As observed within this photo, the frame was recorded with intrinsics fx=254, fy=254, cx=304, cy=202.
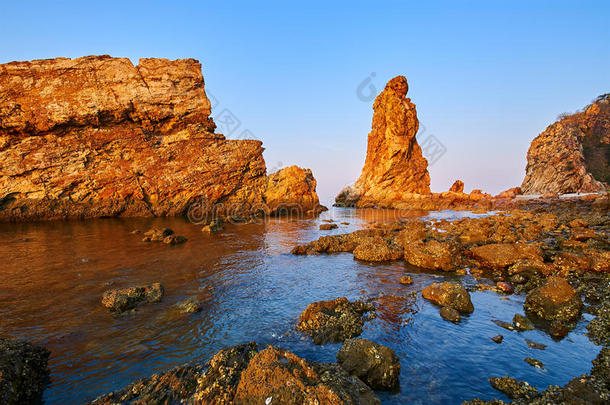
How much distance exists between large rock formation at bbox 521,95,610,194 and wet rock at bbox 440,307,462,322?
316ft

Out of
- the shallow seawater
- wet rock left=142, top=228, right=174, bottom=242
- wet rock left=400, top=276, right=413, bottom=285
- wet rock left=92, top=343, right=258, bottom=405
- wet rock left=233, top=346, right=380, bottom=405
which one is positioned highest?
wet rock left=142, top=228, right=174, bottom=242

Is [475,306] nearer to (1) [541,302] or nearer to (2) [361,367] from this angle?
(1) [541,302]

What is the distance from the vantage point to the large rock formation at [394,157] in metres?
86.1

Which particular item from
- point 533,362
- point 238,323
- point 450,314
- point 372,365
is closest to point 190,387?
point 372,365

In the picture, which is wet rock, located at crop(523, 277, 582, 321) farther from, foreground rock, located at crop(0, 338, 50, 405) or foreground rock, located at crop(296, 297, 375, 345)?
foreground rock, located at crop(0, 338, 50, 405)

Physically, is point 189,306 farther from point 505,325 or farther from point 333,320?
point 505,325

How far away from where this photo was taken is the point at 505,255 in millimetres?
12953

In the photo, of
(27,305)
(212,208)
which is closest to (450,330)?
(27,305)

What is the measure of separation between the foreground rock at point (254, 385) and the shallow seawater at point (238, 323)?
134 centimetres

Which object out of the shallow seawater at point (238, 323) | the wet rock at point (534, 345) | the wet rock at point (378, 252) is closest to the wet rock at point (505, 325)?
the shallow seawater at point (238, 323)

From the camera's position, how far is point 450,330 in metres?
7.36

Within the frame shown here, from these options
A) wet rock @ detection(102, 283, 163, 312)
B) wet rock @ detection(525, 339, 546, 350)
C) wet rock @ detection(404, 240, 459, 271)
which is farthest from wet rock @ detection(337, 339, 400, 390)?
wet rock @ detection(404, 240, 459, 271)

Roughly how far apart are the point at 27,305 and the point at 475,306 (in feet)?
51.6

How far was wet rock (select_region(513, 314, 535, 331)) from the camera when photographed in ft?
23.9
